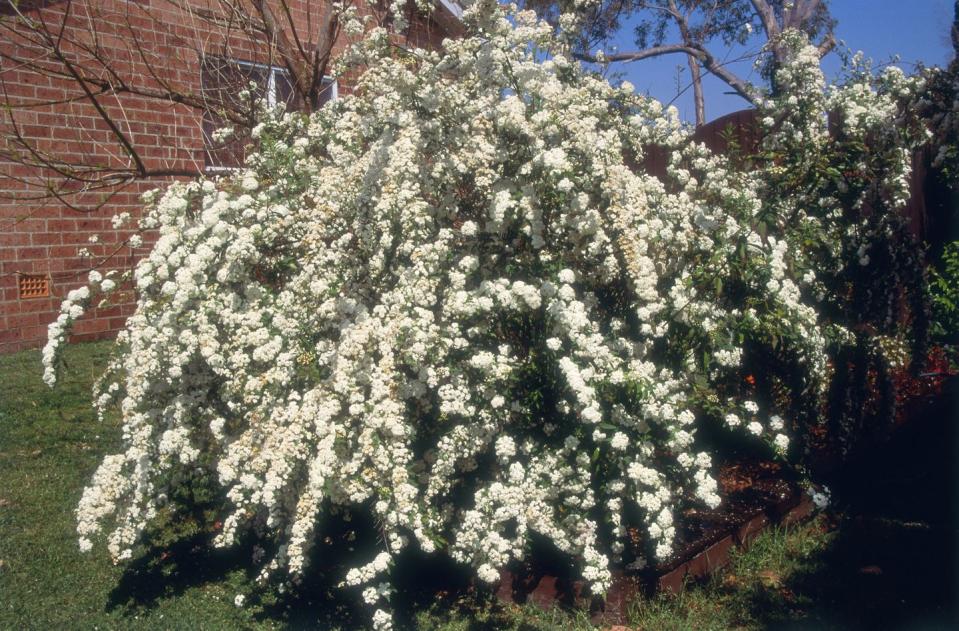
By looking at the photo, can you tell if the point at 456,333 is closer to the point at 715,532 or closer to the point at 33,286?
the point at 715,532

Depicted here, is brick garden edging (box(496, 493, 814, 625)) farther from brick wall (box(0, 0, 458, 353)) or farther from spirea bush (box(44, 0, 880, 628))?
brick wall (box(0, 0, 458, 353))

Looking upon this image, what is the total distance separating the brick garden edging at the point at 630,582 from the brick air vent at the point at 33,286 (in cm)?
604

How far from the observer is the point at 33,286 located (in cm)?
767

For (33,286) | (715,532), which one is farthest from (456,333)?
(33,286)

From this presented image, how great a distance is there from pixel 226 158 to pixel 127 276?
5196 mm

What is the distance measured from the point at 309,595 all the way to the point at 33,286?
17.9 feet

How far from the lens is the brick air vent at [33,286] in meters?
7.56

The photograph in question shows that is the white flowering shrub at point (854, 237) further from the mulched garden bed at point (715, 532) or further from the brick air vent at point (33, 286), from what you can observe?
the brick air vent at point (33, 286)

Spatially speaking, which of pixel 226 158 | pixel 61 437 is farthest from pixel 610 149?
pixel 226 158

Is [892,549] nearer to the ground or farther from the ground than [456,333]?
nearer to the ground

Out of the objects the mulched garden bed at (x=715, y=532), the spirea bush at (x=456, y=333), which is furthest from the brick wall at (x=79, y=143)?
the mulched garden bed at (x=715, y=532)

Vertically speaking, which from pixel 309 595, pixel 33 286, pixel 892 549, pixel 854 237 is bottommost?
pixel 892 549

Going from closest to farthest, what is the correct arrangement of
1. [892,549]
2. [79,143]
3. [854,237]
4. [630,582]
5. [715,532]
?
[630,582]
[715,532]
[892,549]
[854,237]
[79,143]

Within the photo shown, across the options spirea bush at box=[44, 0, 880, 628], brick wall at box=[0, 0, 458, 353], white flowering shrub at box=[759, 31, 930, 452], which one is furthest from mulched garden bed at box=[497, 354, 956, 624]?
brick wall at box=[0, 0, 458, 353]
